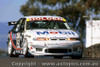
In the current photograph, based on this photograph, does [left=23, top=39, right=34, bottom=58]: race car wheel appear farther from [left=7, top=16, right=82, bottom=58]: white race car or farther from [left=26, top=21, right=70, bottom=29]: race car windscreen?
[left=26, top=21, right=70, bottom=29]: race car windscreen

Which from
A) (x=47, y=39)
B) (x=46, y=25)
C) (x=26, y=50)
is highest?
(x=46, y=25)

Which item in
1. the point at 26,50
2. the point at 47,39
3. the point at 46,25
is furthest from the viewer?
the point at 46,25

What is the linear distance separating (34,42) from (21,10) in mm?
45142

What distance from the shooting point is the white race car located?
14469 millimetres

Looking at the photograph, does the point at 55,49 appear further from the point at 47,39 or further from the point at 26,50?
the point at 26,50

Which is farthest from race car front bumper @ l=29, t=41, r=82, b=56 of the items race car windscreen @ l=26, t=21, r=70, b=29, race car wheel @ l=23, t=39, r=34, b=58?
race car windscreen @ l=26, t=21, r=70, b=29

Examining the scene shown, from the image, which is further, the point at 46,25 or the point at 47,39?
the point at 46,25

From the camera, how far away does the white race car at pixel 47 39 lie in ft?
47.5

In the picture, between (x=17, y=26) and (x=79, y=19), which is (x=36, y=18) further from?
(x=79, y=19)

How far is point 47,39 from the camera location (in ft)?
47.6

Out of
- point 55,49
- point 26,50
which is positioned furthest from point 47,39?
point 26,50

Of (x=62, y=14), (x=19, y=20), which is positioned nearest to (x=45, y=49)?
(x=19, y=20)

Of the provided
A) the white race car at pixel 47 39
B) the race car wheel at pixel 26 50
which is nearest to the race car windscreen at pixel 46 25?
the white race car at pixel 47 39

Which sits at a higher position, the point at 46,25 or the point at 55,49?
the point at 46,25
